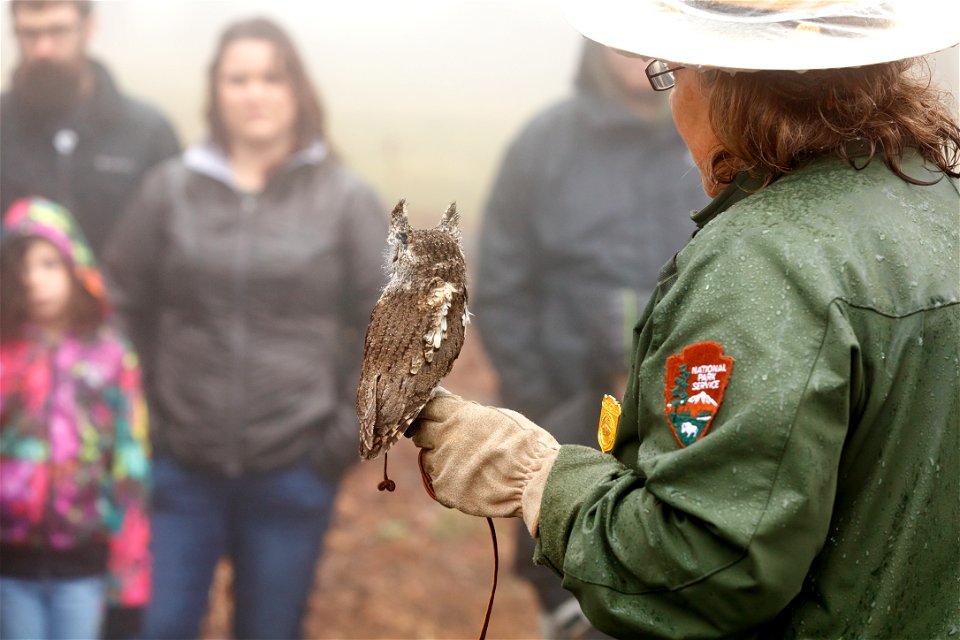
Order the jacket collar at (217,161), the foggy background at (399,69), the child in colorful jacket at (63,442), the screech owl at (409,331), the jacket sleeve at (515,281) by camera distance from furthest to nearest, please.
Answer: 1. the jacket sleeve at (515,281)
2. the foggy background at (399,69)
3. the jacket collar at (217,161)
4. the child in colorful jacket at (63,442)
5. the screech owl at (409,331)

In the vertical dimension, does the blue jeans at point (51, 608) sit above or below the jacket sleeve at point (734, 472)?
below

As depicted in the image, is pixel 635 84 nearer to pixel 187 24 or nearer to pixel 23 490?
pixel 187 24

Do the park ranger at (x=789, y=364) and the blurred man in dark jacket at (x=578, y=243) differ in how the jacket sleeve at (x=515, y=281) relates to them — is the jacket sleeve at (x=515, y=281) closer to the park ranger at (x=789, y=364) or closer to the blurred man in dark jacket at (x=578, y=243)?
the blurred man in dark jacket at (x=578, y=243)

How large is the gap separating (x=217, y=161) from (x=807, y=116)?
13.2ft

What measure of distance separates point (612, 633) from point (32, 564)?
4334 millimetres

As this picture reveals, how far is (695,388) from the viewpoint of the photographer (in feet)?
5.41

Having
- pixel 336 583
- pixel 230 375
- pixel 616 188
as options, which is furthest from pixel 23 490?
pixel 616 188

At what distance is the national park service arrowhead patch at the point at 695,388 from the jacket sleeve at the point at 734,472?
2cm

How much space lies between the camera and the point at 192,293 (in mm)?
5305

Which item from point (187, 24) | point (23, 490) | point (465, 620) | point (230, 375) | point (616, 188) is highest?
point (187, 24)

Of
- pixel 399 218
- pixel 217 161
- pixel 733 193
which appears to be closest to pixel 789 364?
pixel 733 193

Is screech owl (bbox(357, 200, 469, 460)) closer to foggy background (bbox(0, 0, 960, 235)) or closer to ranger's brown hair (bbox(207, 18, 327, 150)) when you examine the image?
ranger's brown hair (bbox(207, 18, 327, 150))

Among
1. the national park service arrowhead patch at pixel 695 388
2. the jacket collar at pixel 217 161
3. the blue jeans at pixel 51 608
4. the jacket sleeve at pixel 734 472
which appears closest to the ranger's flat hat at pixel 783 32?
the jacket sleeve at pixel 734 472

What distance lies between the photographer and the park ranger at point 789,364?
5.22ft
